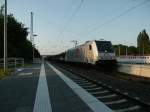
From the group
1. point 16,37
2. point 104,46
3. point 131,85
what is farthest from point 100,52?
point 16,37

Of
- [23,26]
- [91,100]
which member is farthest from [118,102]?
[23,26]

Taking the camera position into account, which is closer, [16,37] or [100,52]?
[100,52]

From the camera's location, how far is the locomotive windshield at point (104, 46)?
34.4 m

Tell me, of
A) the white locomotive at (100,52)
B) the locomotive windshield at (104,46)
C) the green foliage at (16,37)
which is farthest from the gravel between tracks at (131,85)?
the green foliage at (16,37)

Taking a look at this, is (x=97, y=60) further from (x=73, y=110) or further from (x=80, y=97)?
(x=73, y=110)

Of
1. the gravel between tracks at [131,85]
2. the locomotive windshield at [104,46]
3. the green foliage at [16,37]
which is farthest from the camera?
the green foliage at [16,37]

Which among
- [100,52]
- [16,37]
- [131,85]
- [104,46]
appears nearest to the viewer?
[131,85]

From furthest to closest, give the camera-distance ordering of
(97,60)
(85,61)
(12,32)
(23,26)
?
1. (23,26)
2. (12,32)
3. (85,61)
4. (97,60)

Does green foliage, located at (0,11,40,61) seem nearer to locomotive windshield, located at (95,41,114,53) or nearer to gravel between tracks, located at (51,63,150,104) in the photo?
locomotive windshield, located at (95,41,114,53)

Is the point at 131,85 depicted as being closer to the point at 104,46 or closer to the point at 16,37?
the point at 104,46

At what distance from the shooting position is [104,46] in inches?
1373

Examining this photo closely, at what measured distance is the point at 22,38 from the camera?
6612 centimetres

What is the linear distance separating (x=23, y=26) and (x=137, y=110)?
63.3 meters

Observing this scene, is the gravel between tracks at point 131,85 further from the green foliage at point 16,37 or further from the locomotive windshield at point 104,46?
the green foliage at point 16,37
